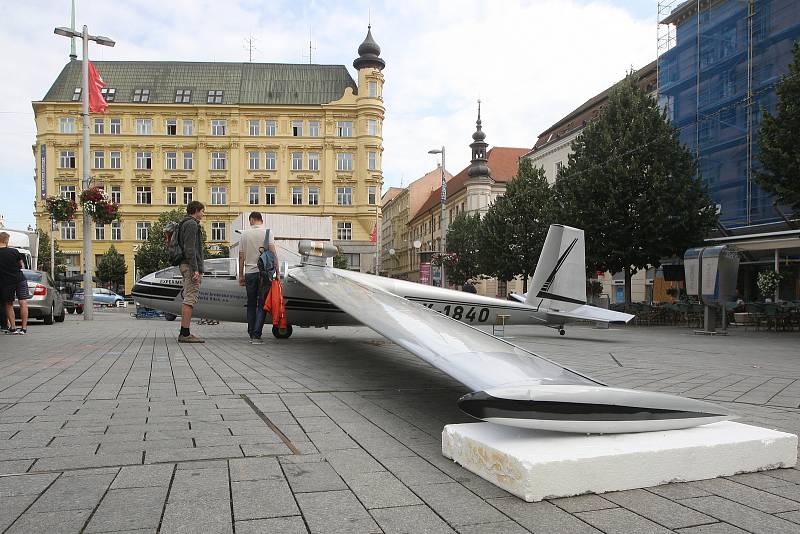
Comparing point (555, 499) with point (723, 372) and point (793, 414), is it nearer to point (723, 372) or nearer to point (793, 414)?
point (793, 414)

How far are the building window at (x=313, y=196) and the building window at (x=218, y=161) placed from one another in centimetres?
930

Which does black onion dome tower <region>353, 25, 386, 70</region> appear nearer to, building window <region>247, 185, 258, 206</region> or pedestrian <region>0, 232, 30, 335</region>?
building window <region>247, 185, 258, 206</region>

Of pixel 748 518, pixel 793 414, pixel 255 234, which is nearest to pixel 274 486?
pixel 748 518

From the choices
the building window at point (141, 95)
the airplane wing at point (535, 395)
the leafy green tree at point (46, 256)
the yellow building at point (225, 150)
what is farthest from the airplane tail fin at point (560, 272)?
the building window at point (141, 95)

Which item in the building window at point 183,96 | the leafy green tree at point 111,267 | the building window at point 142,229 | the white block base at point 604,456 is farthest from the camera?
the building window at point 183,96

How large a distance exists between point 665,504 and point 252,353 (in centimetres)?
624

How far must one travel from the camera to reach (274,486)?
2.58 meters

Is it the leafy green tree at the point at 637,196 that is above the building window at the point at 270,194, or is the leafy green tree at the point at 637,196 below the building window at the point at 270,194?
below

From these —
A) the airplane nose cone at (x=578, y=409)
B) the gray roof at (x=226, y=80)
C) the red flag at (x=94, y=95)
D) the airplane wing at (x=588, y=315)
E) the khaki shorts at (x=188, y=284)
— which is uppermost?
the gray roof at (x=226, y=80)

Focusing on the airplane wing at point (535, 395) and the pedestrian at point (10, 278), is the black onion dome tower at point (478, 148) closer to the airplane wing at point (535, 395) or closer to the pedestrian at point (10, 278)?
the pedestrian at point (10, 278)

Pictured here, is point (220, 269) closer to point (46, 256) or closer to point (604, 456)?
point (604, 456)

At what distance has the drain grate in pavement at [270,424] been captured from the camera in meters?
3.23

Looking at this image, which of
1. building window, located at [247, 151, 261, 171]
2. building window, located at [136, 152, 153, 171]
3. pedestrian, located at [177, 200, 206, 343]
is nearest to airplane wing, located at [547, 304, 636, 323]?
pedestrian, located at [177, 200, 206, 343]

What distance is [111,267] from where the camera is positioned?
57.7 metres
